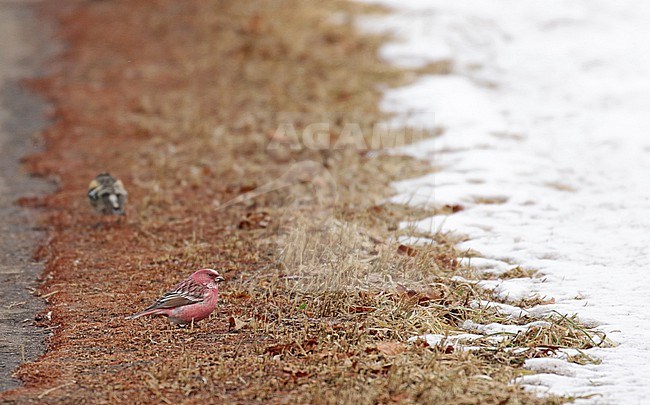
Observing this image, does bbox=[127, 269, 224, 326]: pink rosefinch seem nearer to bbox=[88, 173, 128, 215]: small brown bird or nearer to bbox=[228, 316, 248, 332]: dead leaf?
bbox=[228, 316, 248, 332]: dead leaf

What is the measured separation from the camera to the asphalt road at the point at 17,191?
4.60 metres

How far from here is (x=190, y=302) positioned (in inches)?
181

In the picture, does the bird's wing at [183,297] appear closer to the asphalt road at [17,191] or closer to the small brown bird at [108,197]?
the asphalt road at [17,191]

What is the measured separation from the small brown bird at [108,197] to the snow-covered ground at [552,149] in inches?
93.0

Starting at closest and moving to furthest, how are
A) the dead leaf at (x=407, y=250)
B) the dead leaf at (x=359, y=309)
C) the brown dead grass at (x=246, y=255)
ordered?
the brown dead grass at (x=246, y=255), the dead leaf at (x=359, y=309), the dead leaf at (x=407, y=250)

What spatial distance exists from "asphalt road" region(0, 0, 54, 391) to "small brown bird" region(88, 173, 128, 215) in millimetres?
496

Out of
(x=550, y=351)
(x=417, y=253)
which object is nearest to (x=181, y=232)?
(x=417, y=253)

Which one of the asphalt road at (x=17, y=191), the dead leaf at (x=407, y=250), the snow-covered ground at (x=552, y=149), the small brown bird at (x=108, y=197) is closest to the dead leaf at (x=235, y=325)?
the asphalt road at (x=17, y=191)

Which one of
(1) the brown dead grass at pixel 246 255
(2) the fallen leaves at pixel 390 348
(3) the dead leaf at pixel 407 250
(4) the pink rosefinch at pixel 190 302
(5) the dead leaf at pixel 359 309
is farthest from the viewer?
(3) the dead leaf at pixel 407 250

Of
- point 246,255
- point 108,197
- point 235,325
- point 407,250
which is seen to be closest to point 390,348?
point 235,325

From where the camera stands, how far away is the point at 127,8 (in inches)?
604

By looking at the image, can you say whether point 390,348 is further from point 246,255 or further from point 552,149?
point 552,149

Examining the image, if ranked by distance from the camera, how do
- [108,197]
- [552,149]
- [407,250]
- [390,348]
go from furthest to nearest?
[552,149]
[108,197]
[407,250]
[390,348]

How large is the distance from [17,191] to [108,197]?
1547 millimetres
